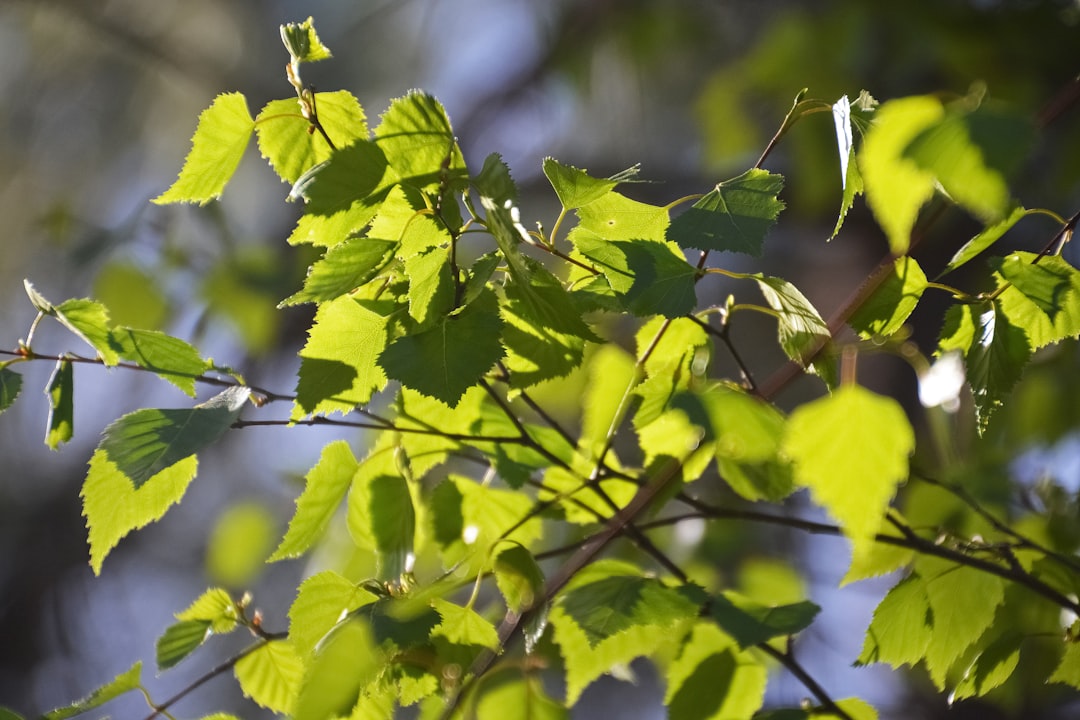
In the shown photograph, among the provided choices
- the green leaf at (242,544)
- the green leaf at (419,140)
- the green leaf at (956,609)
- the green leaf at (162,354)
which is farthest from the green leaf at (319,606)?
the green leaf at (242,544)

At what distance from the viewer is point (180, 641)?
608mm

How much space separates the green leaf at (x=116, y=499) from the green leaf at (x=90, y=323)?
6 centimetres

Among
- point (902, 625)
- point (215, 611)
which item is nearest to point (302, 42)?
point (215, 611)

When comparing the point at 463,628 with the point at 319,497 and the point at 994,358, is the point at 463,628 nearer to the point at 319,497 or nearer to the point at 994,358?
the point at 319,497

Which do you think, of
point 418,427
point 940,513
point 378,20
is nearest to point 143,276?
point 418,427

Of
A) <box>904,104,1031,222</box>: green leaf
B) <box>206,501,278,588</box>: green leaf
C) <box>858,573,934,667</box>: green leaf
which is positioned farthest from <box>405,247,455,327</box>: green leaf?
<box>206,501,278,588</box>: green leaf

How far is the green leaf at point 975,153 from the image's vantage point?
0.33 meters

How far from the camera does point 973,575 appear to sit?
600 mm

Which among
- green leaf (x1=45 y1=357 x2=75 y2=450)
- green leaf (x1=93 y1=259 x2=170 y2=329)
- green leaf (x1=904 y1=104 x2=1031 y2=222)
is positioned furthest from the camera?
green leaf (x1=93 y1=259 x2=170 y2=329)

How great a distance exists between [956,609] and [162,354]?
51cm

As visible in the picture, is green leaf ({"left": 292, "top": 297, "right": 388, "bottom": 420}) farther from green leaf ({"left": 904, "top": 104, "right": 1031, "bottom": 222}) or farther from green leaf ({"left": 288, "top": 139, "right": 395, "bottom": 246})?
green leaf ({"left": 904, "top": 104, "right": 1031, "bottom": 222})

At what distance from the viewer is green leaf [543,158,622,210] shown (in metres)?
0.50

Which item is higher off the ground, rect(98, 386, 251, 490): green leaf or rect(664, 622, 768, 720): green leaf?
rect(98, 386, 251, 490): green leaf

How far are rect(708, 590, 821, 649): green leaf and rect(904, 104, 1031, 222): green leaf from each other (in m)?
0.28
